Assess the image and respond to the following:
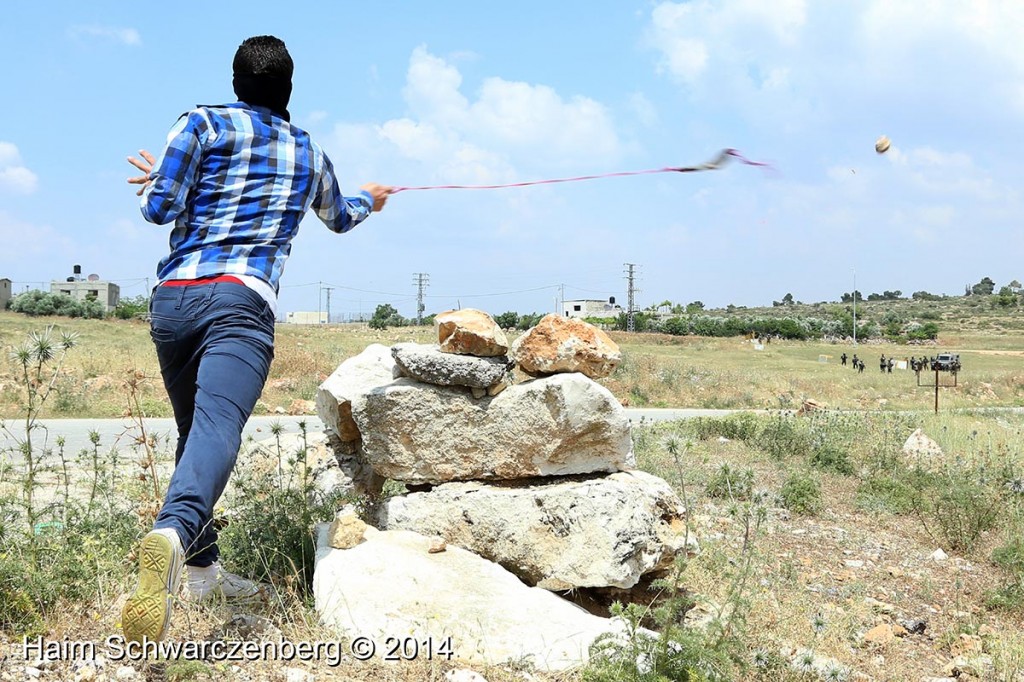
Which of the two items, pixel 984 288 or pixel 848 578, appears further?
pixel 984 288

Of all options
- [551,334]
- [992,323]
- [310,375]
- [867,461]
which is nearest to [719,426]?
[867,461]

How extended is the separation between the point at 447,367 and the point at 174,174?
1.65 meters

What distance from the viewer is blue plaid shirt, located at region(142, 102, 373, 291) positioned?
3207 millimetres

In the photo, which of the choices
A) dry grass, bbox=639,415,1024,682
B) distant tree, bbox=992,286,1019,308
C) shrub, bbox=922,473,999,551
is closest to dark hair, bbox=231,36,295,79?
dry grass, bbox=639,415,1024,682

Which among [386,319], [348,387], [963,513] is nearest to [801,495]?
[963,513]

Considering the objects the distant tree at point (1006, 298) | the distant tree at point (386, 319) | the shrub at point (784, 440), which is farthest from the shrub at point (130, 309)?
the distant tree at point (1006, 298)

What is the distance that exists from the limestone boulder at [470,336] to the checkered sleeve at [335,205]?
73 centimetres

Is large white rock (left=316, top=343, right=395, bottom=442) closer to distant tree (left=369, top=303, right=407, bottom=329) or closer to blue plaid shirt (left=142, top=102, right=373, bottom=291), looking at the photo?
blue plaid shirt (left=142, top=102, right=373, bottom=291)

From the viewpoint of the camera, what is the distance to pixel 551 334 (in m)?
4.47

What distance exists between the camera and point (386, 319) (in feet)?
180

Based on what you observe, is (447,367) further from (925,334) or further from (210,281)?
(925,334)

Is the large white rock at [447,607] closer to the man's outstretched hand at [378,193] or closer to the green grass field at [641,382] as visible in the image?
the man's outstretched hand at [378,193]

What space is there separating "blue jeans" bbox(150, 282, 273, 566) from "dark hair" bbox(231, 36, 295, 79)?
3.20 ft

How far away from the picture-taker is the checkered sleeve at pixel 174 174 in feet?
10.4
